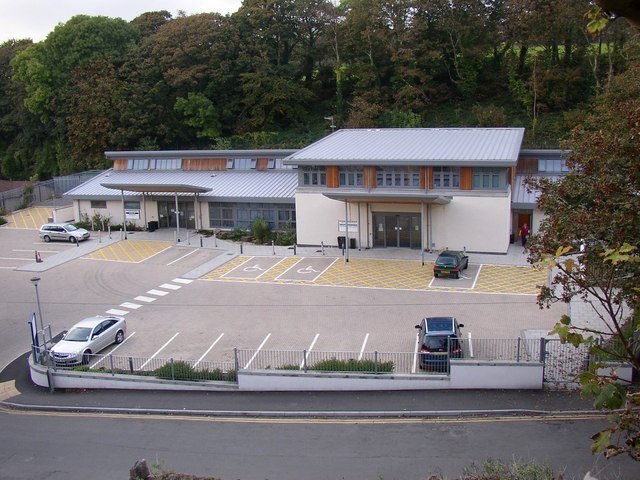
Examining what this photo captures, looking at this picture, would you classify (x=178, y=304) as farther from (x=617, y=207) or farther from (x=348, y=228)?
(x=617, y=207)

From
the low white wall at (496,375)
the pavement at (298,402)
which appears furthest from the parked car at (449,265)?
the pavement at (298,402)

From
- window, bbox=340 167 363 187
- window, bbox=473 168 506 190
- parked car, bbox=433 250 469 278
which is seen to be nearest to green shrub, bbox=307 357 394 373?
parked car, bbox=433 250 469 278

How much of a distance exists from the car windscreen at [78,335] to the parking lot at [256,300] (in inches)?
40.1

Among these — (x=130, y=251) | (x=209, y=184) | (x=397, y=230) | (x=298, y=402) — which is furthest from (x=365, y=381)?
(x=209, y=184)

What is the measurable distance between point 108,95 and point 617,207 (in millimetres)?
52988

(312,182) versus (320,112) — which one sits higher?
(320,112)

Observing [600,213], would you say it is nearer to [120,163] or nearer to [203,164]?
[203,164]

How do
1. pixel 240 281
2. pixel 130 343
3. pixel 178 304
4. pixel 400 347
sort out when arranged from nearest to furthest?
pixel 400 347, pixel 130 343, pixel 178 304, pixel 240 281

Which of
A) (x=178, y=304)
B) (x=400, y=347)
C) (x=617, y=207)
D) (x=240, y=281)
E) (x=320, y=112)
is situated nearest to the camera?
(x=617, y=207)

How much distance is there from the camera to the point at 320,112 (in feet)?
217

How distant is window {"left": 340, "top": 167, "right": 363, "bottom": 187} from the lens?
37312mm

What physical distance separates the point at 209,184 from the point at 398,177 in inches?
578

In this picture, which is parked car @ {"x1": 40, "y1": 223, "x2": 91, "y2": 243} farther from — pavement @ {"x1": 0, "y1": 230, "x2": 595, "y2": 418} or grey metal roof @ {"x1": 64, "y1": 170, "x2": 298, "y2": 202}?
pavement @ {"x1": 0, "y1": 230, "x2": 595, "y2": 418}

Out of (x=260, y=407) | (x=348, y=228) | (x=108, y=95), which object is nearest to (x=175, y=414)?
(x=260, y=407)
